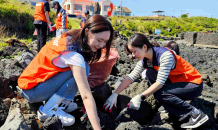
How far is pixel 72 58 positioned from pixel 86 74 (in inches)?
12.4

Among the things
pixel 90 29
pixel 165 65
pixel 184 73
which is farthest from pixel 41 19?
pixel 184 73

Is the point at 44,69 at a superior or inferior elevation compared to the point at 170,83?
superior

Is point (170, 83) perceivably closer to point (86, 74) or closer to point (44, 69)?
point (86, 74)

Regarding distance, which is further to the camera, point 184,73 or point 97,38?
point 184,73

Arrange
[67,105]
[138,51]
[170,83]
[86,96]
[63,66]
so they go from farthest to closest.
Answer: [170,83]
[138,51]
[67,105]
[63,66]
[86,96]

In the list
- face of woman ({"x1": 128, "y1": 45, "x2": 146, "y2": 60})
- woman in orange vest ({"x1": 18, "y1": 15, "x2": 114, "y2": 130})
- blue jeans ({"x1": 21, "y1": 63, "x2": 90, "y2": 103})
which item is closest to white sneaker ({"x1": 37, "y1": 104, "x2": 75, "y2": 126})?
woman in orange vest ({"x1": 18, "y1": 15, "x2": 114, "y2": 130})

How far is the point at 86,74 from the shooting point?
1.72m

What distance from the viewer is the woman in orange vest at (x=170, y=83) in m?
1.87

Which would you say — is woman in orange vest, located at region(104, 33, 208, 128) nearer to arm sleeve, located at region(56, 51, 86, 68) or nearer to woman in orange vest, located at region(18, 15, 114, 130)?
woman in orange vest, located at region(18, 15, 114, 130)

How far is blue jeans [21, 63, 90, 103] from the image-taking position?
167 centimetres

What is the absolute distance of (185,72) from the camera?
78.2 inches

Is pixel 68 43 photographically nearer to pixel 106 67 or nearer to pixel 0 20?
pixel 106 67

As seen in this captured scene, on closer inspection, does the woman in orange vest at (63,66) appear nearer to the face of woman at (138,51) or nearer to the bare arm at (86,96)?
the bare arm at (86,96)

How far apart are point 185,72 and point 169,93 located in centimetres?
30
